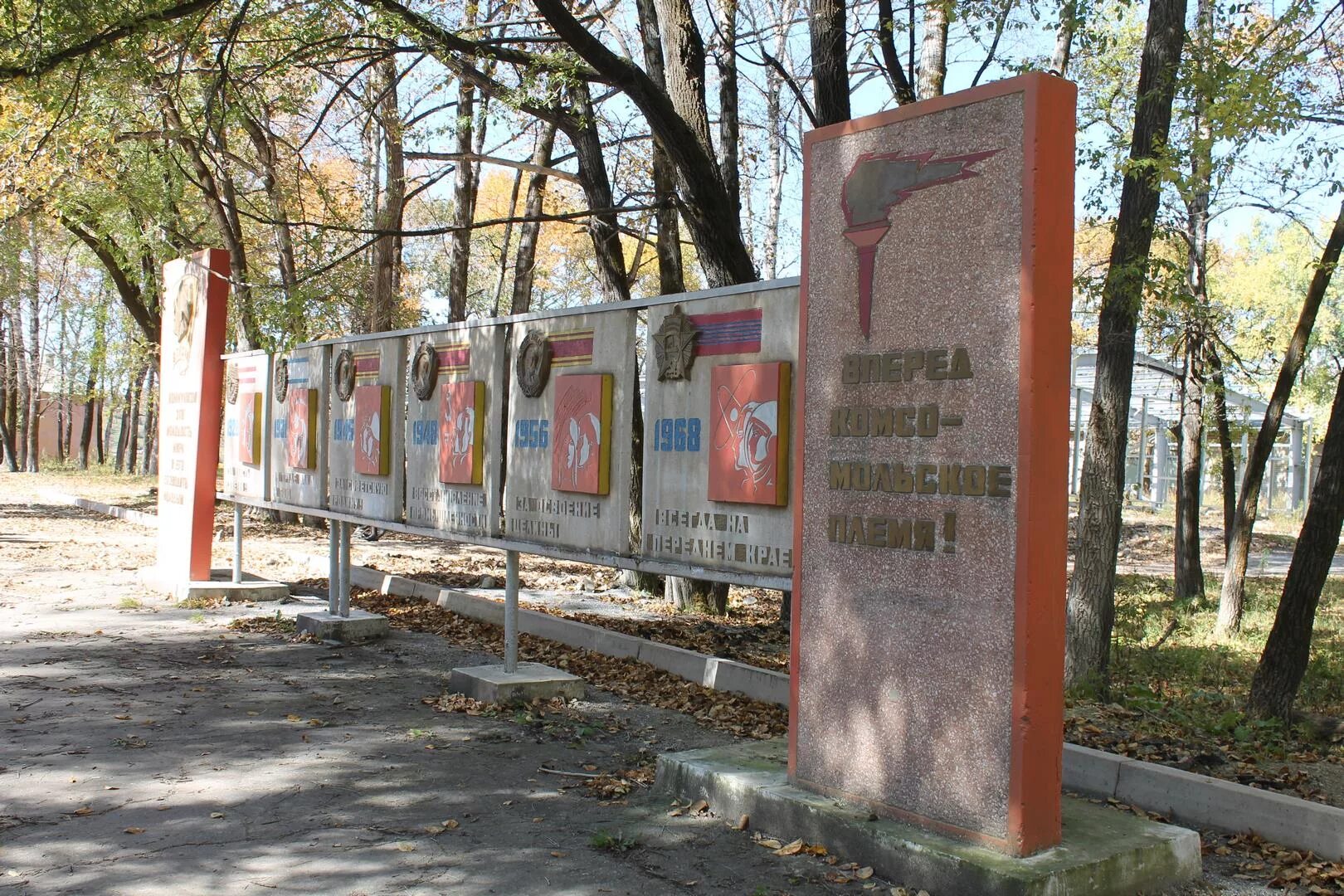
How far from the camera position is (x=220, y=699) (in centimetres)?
797

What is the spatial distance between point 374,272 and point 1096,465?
524 inches

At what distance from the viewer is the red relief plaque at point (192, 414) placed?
41.6 feet

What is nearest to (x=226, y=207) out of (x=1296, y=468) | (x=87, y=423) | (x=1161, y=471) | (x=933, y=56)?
(x=933, y=56)

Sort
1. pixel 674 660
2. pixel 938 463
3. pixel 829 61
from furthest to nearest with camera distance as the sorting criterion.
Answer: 1. pixel 829 61
2. pixel 674 660
3. pixel 938 463

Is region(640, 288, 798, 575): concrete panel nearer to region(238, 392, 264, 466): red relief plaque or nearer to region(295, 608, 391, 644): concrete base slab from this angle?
region(295, 608, 391, 644): concrete base slab

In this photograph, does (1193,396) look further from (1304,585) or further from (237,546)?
(237,546)

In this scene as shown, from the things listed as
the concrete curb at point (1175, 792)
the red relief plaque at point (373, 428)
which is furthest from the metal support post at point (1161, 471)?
the red relief plaque at point (373, 428)

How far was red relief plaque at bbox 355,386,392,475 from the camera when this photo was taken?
32.1ft

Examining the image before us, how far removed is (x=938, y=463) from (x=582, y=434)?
10.6 ft

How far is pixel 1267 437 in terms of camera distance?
1276 centimetres

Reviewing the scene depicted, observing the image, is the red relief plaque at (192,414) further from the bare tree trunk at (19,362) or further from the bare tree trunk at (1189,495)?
the bare tree trunk at (19,362)

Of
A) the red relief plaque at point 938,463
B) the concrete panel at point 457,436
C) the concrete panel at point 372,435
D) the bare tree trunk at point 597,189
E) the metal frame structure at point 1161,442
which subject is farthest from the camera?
the metal frame structure at point 1161,442

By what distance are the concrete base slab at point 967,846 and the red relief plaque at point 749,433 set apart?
143 centimetres

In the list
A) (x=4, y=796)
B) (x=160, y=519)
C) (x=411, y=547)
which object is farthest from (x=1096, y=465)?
(x=411, y=547)
